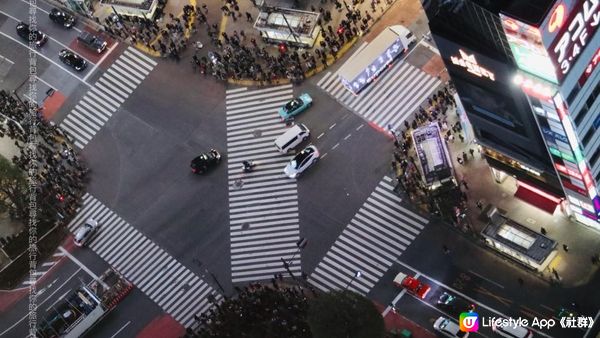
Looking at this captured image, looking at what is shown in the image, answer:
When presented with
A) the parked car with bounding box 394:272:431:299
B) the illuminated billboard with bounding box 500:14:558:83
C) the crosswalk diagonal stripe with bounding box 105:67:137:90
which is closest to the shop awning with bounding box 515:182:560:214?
the parked car with bounding box 394:272:431:299

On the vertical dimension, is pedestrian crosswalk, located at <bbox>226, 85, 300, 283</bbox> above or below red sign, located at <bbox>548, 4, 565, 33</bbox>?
below

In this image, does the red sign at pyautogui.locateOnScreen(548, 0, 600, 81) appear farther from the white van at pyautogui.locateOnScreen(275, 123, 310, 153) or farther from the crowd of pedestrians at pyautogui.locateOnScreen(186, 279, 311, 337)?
the white van at pyautogui.locateOnScreen(275, 123, 310, 153)

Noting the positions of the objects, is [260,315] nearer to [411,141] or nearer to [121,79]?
[411,141]

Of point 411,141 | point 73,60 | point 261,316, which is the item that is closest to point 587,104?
point 411,141

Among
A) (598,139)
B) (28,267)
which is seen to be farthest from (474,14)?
(28,267)

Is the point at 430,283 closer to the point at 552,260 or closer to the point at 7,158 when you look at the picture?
the point at 552,260

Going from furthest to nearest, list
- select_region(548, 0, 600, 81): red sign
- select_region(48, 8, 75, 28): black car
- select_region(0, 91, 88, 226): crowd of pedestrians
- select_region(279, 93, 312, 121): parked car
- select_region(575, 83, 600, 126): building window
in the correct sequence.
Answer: select_region(48, 8, 75, 28): black car, select_region(0, 91, 88, 226): crowd of pedestrians, select_region(279, 93, 312, 121): parked car, select_region(575, 83, 600, 126): building window, select_region(548, 0, 600, 81): red sign
